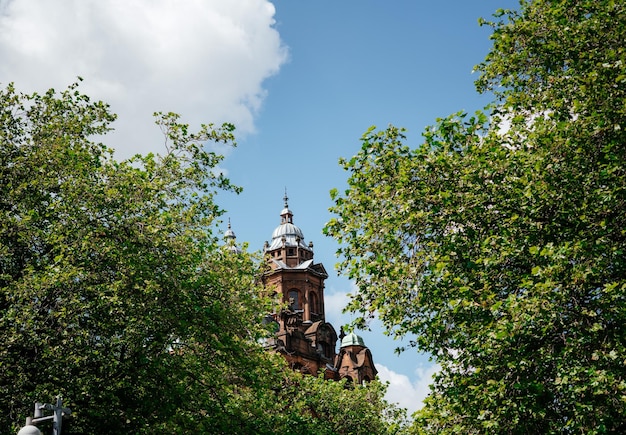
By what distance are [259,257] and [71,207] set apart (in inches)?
295

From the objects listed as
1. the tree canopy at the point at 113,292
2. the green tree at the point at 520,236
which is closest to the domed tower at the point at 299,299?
the tree canopy at the point at 113,292

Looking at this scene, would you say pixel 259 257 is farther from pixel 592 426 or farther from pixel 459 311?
pixel 592 426

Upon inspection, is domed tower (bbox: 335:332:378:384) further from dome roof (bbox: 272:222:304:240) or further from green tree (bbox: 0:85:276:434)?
green tree (bbox: 0:85:276:434)

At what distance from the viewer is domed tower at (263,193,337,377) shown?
57.8 metres

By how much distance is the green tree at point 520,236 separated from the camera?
1216 cm

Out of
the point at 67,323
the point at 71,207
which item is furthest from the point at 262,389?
the point at 71,207

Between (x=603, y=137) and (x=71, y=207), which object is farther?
(x=71, y=207)

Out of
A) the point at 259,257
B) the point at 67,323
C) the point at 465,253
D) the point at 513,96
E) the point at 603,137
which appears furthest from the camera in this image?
the point at 259,257

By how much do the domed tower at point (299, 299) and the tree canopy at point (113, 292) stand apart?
3661 cm

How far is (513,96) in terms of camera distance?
50.2 feet

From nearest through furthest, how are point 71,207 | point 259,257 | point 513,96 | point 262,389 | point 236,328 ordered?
point 513,96
point 71,207
point 236,328
point 262,389
point 259,257

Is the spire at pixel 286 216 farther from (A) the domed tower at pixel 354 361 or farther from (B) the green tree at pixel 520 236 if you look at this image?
(B) the green tree at pixel 520 236

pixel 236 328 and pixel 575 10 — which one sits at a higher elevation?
pixel 575 10

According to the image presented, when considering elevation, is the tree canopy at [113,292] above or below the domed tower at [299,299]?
below
